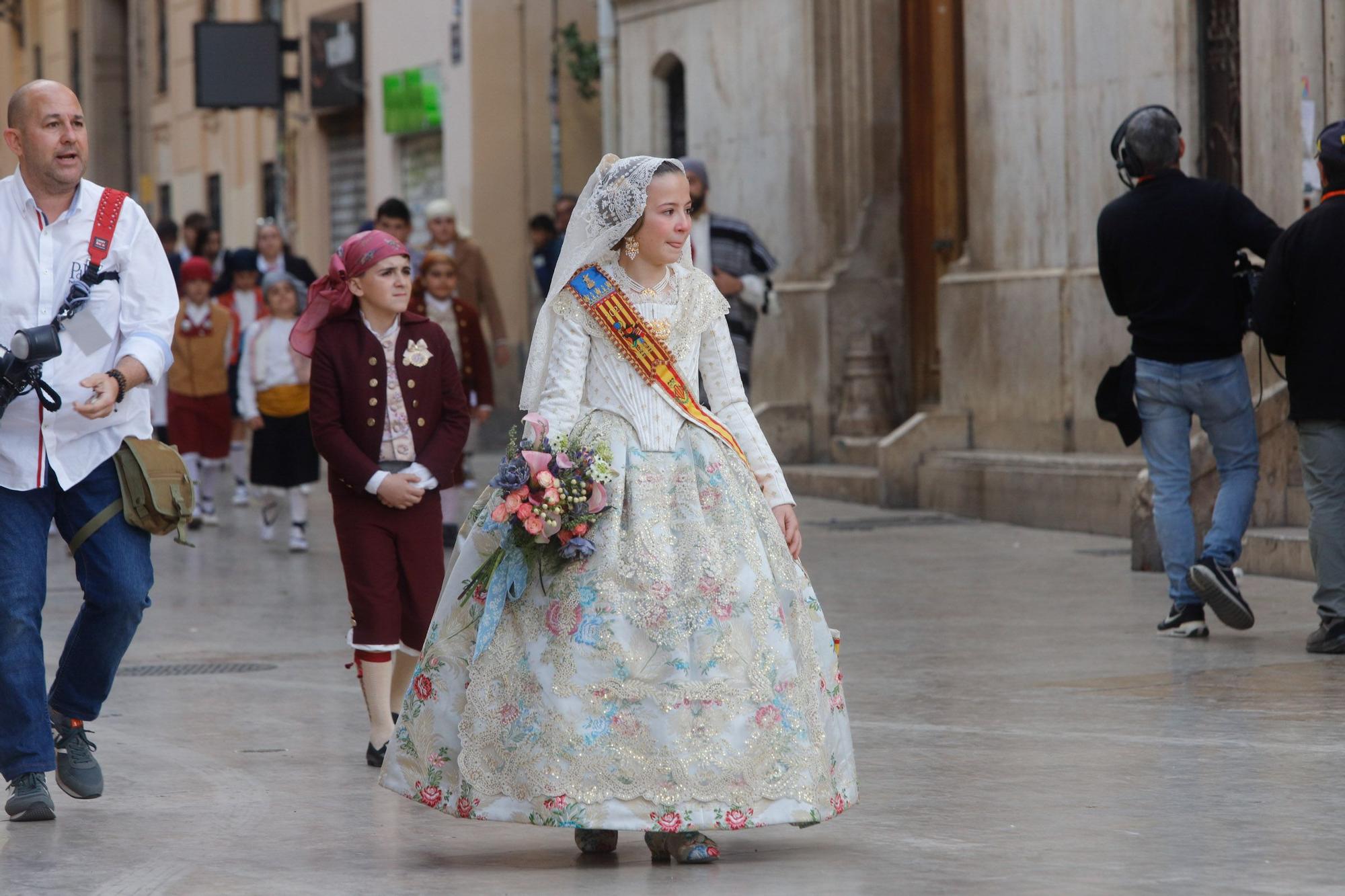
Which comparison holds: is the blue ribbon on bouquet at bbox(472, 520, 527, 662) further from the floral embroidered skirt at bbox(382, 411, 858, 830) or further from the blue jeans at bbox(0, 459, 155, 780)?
the blue jeans at bbox(0, 459, 155, 780)

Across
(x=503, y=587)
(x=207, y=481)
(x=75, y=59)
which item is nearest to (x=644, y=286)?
(x=503, y=587)

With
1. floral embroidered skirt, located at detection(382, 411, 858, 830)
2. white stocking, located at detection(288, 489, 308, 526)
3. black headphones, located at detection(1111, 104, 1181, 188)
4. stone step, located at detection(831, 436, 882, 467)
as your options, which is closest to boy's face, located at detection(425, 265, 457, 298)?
white stocking, located at detection(288, 489, 308, 526)

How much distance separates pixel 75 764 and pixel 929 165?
1137 cm

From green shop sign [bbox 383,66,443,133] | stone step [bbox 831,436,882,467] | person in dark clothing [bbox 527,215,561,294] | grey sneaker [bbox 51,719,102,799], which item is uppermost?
green shop sign [bbox 383,66,443,133]

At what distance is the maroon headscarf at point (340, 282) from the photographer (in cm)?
726

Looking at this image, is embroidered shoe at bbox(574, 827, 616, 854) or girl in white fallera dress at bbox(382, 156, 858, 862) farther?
embroidered shoe at bbox(574, 827, 616, 854)

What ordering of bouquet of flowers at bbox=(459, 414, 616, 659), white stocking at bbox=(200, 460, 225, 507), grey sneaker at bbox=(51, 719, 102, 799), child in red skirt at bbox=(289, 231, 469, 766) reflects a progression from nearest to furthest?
bouquet of flowers at bbox=(459, 414, 616, 659), grey sneaker at bbox=(51, 719, 102, 799), child in red skirt at bbox=(289, 231, 469, 766), white stocking at bbox=(200, 460, 225, 507)

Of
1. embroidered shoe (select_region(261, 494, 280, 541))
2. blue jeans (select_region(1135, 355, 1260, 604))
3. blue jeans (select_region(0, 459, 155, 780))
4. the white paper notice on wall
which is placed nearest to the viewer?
blue jeans (select_region(0, 459, 155, 780))

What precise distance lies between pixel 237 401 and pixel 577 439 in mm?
12405

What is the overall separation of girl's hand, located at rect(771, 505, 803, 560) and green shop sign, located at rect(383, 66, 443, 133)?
2056 cm

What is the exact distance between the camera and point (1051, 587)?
36.3 feet

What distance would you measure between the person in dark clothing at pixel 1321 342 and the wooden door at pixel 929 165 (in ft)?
25.2

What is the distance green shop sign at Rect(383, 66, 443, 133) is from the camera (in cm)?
2600

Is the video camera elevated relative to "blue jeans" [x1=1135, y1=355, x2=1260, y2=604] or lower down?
elevated
